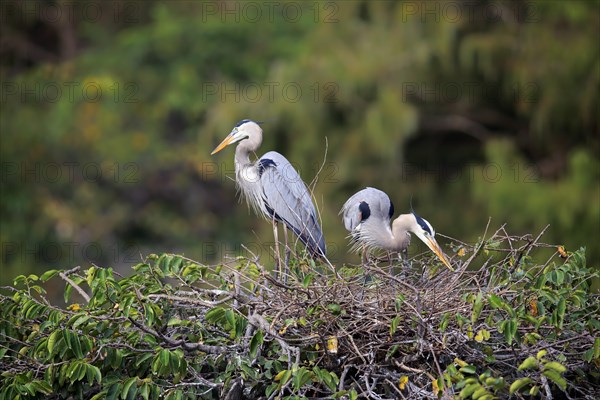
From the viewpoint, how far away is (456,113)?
12.0m

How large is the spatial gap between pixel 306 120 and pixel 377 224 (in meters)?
5.38

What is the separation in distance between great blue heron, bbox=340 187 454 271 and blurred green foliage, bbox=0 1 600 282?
1.87 meters

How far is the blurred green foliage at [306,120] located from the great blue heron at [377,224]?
1872 millimetres

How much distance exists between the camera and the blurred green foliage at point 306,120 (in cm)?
1097

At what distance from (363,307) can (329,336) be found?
274 millimetres

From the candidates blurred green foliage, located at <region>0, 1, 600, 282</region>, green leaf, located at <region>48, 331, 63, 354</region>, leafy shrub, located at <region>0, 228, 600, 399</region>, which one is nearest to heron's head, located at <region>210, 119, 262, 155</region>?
blurred green foliage, located at <region>0, 1, 600, 282</region>

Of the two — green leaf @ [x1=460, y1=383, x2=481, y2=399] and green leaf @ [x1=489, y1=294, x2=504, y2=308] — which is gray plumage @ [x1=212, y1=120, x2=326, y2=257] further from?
green leaf @ [x1=460, y1=383, x2=481, y2=399]

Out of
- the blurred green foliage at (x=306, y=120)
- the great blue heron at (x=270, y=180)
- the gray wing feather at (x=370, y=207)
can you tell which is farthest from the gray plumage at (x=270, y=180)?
the blurred green foliage at (x=306, y=120)

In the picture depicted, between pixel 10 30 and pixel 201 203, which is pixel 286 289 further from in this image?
pixel 10 30

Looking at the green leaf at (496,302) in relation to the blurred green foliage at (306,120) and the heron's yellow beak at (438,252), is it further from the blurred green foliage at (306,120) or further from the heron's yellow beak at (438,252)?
the blurred green foliage at (306,120)

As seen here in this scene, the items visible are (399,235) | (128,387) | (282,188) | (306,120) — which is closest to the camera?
(128,387)

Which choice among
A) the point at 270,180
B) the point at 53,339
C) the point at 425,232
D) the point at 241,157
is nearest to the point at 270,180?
the point at 270,180

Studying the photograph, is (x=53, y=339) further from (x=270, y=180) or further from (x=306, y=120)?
(x=306, y=120)

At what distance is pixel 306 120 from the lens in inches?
455
